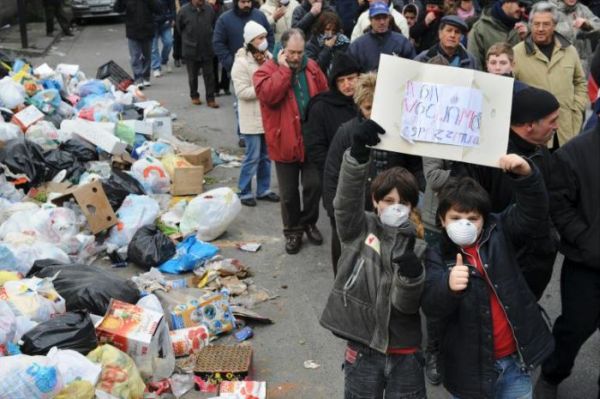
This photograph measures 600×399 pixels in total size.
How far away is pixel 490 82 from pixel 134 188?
4.71 m

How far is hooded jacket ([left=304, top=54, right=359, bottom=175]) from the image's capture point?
19.2 feet

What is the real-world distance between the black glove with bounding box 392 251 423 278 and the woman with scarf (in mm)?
4849

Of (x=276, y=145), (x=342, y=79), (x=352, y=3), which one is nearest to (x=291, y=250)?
(x=276, y=145)

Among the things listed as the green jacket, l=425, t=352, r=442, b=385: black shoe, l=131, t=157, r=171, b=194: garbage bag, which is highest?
the green jacket

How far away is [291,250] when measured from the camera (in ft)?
22.7

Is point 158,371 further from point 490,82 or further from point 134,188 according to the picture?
point 134,188

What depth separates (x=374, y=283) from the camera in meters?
3.48

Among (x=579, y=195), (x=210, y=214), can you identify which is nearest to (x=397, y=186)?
(x=579, y=195)

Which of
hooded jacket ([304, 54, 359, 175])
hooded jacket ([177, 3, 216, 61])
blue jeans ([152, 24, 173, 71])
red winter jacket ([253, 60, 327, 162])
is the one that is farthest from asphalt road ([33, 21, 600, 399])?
blue jeans ([152, 24, 173, 71])

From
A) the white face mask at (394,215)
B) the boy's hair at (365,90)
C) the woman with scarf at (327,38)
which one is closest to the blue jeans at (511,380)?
the white face mask at (394,215)

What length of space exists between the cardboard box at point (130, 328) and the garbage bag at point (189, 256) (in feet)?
4.91

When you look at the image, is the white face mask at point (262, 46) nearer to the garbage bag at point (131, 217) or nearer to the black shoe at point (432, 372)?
the garbage bag at point (131, 217)

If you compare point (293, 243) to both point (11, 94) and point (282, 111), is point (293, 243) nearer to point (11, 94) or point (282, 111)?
point (282, 111)

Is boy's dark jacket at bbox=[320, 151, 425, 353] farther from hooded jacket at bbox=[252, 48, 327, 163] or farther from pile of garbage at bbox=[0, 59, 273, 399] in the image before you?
hooded jacket at bbox=[252, 48, 327, 163]
